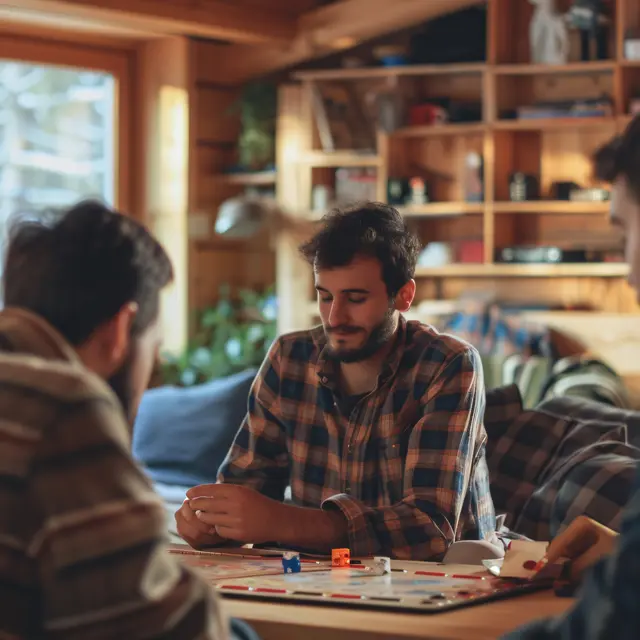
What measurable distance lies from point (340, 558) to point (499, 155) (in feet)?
14.2

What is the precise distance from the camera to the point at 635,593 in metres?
1.36

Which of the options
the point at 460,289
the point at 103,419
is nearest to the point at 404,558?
the point at 103,419

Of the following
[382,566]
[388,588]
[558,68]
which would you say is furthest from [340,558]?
[558,68]

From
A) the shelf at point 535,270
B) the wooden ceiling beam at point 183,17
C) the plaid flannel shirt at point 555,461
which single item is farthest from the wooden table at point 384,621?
the wooden ceiling beam at point 183,17

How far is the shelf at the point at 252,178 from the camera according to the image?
262 inches

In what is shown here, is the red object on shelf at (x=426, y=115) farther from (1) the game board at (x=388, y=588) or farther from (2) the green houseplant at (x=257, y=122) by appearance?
(1) the game board at (x=388, y=588)

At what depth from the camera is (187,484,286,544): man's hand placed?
2.29 metres

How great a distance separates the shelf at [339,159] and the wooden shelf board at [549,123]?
0.66m

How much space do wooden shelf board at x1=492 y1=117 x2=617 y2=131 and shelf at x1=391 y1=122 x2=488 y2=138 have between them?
97 millimetres

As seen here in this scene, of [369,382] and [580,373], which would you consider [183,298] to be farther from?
[369,382]

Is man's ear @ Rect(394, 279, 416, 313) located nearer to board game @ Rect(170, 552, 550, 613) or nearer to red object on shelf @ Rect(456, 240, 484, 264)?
board game @ Rect(170, 552, 550, 613)

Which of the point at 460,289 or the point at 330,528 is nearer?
the point at 330,528

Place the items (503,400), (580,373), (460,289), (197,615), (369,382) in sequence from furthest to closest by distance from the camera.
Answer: (460,289), (580,373), (503,400), (369,382), (197,615)

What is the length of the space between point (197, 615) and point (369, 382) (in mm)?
1393
